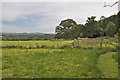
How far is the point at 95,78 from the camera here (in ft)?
16.3

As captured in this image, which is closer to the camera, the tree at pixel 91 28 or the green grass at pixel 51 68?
the green grass at pixel 51 68

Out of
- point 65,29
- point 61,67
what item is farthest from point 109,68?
point 65,29

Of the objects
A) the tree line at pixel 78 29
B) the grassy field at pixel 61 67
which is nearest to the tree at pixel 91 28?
the tree line at pixel 78 29

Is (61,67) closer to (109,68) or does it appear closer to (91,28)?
(109,68)

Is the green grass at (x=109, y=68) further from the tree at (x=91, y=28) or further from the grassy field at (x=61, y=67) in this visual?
the tree at (x=91, y=28)

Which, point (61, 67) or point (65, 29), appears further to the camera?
point (65, 29)

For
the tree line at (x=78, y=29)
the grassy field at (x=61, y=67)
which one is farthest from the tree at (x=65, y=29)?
the grassy field at (x=61, y=67)

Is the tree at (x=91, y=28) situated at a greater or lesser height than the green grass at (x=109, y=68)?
greater

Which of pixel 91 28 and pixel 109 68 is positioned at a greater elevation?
pixel 91 28

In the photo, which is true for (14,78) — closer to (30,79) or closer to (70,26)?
(30,79)

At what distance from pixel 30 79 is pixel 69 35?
5196 cm

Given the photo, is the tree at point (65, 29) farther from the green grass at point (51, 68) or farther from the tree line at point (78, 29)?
the green grass at point (51, 68)

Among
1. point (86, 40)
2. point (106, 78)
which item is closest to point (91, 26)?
point (86, 40)

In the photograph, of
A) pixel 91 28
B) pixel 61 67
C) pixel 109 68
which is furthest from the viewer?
pixel 91 28
